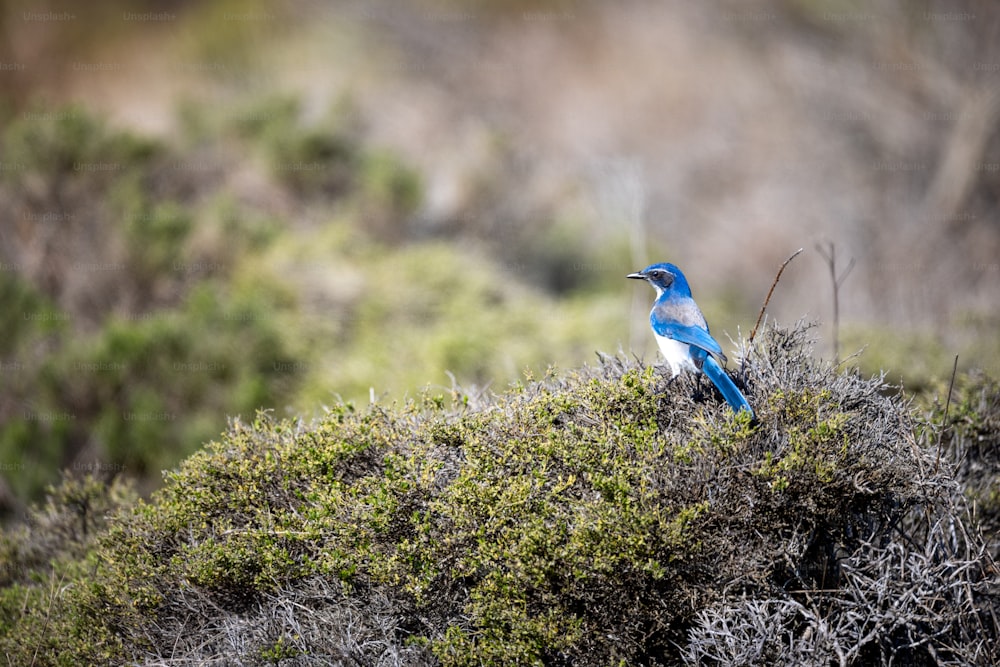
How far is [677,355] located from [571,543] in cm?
94

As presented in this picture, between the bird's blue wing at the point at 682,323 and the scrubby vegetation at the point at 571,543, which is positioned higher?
the bird's blue wing at the point at 682,323

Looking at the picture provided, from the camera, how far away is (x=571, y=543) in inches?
124

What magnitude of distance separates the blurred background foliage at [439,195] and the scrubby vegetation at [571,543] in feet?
2.17

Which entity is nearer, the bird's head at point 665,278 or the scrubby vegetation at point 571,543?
the scrubby vegetation at point 571,543

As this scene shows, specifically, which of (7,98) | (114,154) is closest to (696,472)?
(114,154)

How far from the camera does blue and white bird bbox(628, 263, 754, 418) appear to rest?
342 centimetres

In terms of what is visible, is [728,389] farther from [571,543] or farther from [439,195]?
[439,195]

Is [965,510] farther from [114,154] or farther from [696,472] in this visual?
[114,154]

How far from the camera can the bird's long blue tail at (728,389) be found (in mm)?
3367

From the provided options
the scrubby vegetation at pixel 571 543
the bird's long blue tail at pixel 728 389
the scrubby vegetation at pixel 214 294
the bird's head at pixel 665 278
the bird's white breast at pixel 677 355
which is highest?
the scrubby vegetation at pixel 214 294

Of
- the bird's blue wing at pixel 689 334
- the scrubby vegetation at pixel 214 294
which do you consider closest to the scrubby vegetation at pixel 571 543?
the bird's blue wing at pixel 689 334

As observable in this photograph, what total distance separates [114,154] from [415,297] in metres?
3.56

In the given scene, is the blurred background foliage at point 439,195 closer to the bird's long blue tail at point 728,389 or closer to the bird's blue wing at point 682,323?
the bird's blue wing at point 682,323

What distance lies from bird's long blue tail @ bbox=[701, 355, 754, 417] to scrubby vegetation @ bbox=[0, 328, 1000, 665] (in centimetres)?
9
